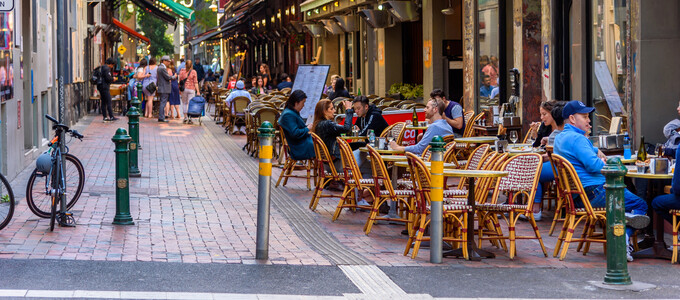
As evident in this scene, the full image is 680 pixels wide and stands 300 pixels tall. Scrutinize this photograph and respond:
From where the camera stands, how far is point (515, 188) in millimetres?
9281

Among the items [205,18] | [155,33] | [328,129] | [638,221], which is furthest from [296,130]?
[155,33]

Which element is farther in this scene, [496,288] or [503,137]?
[503,137]

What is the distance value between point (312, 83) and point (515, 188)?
30.3ft

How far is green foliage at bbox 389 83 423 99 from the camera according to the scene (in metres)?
25.5

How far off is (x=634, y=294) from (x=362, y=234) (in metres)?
3.49

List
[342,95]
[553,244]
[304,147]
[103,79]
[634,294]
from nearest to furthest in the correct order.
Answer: [634,294] → [553,244] → [304,147] → [342,95] → [103,79]

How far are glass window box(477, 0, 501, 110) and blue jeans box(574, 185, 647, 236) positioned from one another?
1004cm

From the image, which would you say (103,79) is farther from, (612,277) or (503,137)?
(612,277)

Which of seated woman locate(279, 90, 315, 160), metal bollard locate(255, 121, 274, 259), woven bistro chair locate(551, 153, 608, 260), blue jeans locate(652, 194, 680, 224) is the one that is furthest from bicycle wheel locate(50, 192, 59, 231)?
blue jeans locate(652, 194, 680, 224)

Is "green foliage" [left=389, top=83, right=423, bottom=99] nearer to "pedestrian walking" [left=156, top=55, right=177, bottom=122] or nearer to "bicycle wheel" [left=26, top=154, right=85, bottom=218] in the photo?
"pedestrian walking" [left=156, top=55, right=177, bottom=122]

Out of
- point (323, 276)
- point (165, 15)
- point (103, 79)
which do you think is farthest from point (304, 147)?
point (165, 15)

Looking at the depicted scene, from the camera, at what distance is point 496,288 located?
24.7 feet

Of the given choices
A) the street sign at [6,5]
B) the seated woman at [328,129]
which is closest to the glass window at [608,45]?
the seated woman at [328,129]

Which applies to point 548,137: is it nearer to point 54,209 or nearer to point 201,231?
point 201,231
